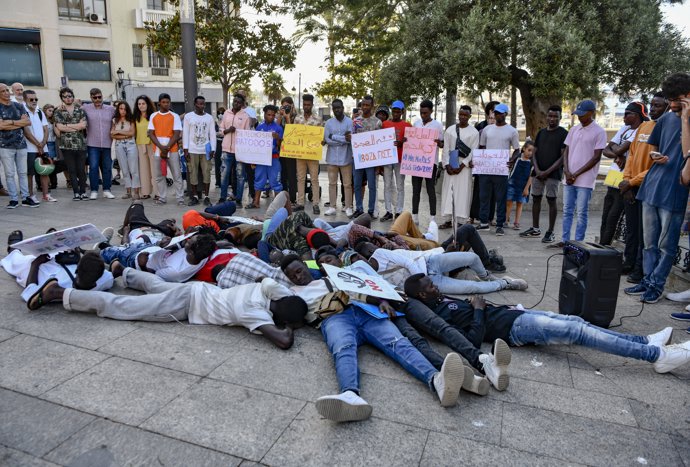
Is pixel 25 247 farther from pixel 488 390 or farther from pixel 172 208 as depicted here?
pixel 172 208

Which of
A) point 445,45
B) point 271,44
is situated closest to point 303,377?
point 445,45

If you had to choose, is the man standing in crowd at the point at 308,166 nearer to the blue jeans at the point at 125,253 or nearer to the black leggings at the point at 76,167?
the blue jeans at the point at 125,253

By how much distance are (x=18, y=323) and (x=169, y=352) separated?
5.05ft

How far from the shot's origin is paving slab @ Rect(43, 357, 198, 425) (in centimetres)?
318

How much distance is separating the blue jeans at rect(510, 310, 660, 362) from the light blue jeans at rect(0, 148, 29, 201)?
9188mm

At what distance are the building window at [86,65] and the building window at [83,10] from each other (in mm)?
1948

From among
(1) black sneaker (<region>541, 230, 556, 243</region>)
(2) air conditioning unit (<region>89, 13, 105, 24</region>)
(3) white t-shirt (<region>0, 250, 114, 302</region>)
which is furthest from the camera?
(2) air conditioning unit (<region>89, 13, 105, 24</region>)

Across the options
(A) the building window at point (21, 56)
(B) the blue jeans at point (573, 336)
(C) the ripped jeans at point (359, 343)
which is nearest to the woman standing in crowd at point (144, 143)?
(C) the ripped jeans at point (359, 343)

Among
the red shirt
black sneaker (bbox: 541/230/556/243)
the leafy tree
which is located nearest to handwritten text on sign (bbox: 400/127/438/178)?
the red shirt

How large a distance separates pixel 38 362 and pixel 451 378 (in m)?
2.95

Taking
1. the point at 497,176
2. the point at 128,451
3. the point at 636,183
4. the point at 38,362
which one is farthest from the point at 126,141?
the point at 636,183

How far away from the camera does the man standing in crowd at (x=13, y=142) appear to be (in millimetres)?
9047

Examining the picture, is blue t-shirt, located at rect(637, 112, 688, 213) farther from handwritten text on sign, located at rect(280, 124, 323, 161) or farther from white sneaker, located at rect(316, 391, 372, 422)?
handwritten text on sign, located at rect(280, 124, 323, 161)

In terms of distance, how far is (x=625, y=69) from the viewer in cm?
1139
